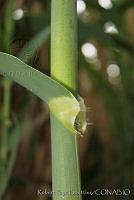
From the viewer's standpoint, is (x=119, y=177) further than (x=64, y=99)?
Yes

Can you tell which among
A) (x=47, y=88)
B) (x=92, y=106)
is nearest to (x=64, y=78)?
(x=47, y=88)

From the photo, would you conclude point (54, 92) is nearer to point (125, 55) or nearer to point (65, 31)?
point (65, 31)

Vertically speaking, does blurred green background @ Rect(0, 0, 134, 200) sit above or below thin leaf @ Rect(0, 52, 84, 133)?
above

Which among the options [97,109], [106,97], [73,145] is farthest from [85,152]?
[73,145]

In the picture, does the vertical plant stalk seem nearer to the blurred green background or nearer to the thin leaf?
the thin leaf

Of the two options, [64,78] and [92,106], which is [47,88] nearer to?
[64,78]

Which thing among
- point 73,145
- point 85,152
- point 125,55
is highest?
point 125,55

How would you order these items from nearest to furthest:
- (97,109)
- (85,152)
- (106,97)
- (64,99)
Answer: (64,99), (106,97), (85,152), (97,109)

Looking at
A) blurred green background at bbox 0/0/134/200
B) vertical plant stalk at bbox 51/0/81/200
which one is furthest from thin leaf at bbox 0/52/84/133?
blurred green background at bbox 0/0/134/200
